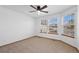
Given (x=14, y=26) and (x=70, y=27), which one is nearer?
(x=70, y=27)

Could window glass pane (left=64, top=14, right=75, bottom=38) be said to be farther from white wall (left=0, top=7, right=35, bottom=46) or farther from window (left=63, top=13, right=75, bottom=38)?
white wall (left=0, top=7, right=35, bottom=46)

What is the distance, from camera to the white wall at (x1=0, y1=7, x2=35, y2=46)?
1.88m

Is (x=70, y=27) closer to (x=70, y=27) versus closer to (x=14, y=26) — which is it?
(x=70, y=27)

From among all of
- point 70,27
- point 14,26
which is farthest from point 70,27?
point 14,26

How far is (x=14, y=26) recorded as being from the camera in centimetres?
227

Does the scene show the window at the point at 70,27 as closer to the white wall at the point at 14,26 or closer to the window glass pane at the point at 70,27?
the window glass pane at the point at 70,27

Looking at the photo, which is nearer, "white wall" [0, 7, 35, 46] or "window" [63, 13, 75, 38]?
"window" [63, 13, 75, 38]

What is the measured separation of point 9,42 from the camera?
2.21 meters

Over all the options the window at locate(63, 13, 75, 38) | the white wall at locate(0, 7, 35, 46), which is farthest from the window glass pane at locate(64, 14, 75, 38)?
the white wall at locate(0, 7, 35, 46)

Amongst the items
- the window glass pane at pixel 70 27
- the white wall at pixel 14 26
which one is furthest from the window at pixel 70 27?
the white wall at pixel 14 26
